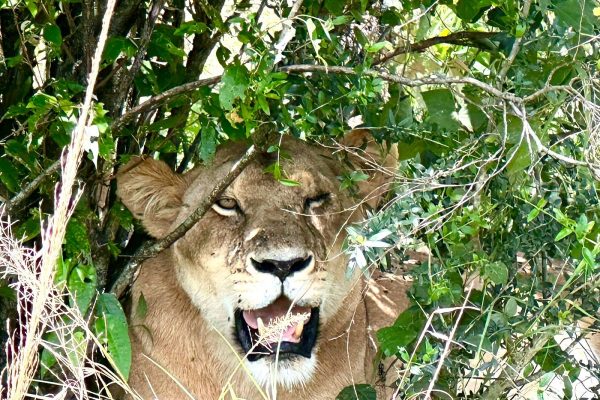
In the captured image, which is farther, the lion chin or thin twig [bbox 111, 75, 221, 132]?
the lion chin

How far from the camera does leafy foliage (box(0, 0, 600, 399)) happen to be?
12.2ft

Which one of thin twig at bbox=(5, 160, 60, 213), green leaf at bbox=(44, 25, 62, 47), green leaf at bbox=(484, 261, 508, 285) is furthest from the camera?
thin twig at bbox=(5, 160, 60, 213)

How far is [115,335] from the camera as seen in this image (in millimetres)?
4129

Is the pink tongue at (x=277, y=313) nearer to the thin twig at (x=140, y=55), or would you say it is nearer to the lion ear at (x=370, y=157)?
the lion ear at (x=370, y=157)

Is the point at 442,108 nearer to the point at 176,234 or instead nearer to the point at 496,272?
the point at 496,272

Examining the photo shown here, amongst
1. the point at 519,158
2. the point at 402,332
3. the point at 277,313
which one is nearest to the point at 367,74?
the point at 519,158

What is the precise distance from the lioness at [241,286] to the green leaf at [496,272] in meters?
0.79

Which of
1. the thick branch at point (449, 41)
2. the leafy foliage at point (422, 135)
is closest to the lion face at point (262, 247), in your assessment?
the leafy foliage at point (422, 135)

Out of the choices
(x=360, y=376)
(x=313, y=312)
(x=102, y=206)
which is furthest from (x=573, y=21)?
(x=102, y=206)

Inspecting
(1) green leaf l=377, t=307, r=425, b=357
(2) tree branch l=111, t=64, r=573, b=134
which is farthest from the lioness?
(2) tree branch l=111, t=64, r=573, b=134

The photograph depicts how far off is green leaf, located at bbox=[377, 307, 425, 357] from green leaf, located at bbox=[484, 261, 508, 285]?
0.37 metres

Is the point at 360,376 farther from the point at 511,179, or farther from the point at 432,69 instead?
the point at 432,69

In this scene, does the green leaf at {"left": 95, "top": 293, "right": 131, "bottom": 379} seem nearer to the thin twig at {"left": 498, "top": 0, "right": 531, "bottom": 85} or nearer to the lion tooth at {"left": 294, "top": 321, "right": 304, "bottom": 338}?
the lion tooth at {"left": 294, "top": 321, "right": 304, "bottom": 338}

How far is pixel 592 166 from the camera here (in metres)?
3.59
